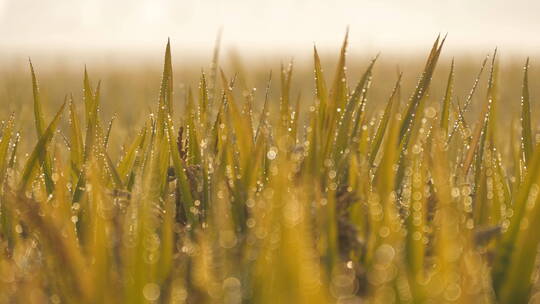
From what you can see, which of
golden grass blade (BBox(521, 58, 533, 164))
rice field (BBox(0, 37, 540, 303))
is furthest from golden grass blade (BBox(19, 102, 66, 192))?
golden grass blade (BBox(521, 58, 533, 164))

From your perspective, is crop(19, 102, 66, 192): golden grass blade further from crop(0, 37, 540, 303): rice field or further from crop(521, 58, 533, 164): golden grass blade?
crop(521, 58, 533, 164): golden grass blade

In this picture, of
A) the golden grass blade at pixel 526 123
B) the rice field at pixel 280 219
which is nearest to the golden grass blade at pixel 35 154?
the rice field at pixel 280 219

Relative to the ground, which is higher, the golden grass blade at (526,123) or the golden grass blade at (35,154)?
the golden grass blade at (526,123)

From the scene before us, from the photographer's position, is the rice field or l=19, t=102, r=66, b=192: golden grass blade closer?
the rice field

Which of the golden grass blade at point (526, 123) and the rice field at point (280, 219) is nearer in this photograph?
the rice field at point (280, 219)

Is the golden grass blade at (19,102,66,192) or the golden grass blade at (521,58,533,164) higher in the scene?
the golden grass blade at (521,58,533,164)

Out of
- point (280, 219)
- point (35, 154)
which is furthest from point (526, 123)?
point (35, 154)

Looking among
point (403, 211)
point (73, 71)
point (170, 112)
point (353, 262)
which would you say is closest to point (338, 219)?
point (353, 262)

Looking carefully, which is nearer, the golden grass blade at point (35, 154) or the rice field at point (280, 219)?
the rice field at point (280, 219)

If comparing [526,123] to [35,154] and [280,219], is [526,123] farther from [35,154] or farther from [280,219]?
[35,154]

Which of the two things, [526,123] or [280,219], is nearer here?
[280,219]

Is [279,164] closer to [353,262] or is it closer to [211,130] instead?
[353,262]

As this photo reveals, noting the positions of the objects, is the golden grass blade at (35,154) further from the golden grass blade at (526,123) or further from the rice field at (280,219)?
the golden grass blade at (526,123)
